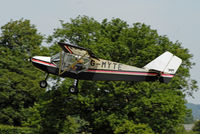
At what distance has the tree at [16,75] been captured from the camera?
4284cm

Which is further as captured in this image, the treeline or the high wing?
the treeline

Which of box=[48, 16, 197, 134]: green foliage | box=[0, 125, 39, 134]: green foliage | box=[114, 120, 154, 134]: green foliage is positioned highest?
box=[48, 16, 197, 134]: green foliage

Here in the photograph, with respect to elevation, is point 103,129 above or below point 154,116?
below

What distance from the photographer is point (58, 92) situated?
29.3 meters

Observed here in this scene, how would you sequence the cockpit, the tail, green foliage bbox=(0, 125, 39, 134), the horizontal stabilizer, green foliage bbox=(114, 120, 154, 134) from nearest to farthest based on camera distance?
the cockpit → the tail → the horizontal stabilizer → green foliage bbox=(114, 120, 154, 134) → green foliage bbox=(0, 125, 39, 134)

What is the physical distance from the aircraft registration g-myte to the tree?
21.9 meters

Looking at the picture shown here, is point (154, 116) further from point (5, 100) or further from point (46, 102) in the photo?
point (5, 100)

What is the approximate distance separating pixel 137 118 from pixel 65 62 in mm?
12278

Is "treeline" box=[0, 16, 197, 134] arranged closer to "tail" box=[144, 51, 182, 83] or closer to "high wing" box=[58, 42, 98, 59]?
"tail" box=[144, 51, 182, 83]

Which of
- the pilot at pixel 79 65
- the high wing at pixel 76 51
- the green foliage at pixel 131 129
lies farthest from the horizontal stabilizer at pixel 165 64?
the green foliage at pixel 131 129

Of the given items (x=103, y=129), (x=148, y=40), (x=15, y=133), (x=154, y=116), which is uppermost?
(x=148, y=40)

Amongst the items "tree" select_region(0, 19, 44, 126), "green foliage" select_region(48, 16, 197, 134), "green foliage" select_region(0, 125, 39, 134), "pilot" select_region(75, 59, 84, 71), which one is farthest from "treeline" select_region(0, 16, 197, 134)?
"tree" select_region(0, 19, 44, 126)

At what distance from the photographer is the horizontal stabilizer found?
2070 centimetres

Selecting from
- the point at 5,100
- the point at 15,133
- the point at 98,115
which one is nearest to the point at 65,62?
the point at 98,115
